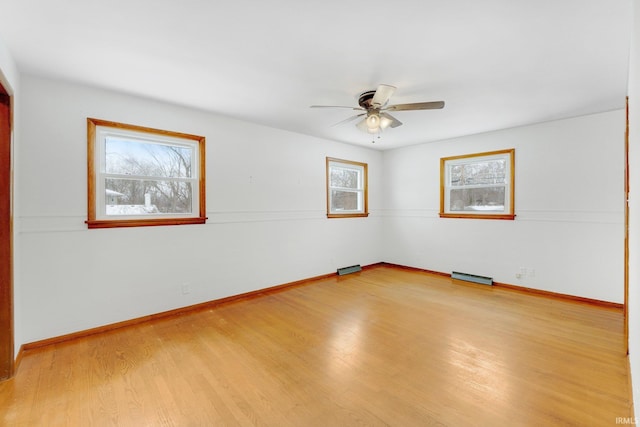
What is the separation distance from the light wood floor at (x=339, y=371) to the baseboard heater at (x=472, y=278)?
3.30 ft

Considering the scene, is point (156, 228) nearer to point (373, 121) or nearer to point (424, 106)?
point (373, 121)

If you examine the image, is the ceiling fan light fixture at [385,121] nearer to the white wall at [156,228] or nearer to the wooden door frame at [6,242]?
the white wall at [156,228]

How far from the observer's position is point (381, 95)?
258 centimetres

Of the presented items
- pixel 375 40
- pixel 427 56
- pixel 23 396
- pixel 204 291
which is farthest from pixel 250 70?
pixel 23 396

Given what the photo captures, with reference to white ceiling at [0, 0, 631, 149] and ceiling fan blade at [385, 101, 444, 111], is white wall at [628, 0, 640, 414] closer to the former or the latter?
white ceiling at [0, 0, 631, 149]

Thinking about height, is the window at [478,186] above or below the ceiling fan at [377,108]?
below

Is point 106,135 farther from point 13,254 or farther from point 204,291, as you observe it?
point 204,291

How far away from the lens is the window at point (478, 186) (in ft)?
14.7

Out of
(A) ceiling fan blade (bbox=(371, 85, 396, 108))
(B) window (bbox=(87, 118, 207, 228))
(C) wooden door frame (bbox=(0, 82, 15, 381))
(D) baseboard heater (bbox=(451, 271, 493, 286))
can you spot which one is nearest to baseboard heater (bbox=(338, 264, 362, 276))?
(D) baseboard heater (bbox=(451, 271, 493, 286))

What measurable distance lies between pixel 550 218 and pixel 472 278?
1427 mm

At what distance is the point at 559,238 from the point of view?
3975mm

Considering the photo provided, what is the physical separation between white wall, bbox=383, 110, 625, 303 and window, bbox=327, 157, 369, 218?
116 cm

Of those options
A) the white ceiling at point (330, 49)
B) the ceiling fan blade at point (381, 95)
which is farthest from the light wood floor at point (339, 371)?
the white ceiling at point (330, 49)

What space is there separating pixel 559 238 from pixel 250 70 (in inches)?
176
